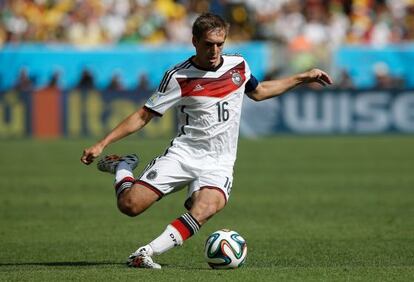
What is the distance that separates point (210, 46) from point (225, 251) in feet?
5.82

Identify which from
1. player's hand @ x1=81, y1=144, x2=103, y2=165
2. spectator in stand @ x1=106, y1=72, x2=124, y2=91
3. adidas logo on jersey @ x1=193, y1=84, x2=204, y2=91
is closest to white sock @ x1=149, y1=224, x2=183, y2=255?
player's hand @ x1=81, y1=144, x2=103, y2=165

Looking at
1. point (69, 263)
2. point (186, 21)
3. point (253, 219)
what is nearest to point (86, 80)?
point (186, 21)

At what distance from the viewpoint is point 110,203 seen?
15.9m

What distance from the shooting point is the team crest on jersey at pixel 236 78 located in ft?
31.6

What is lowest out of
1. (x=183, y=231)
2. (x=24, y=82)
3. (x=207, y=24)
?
(x=24, y=82)

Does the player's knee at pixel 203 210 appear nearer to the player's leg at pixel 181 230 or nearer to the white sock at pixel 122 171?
the player's leg at pixel 181 230

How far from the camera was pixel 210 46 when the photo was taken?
30.3 ft

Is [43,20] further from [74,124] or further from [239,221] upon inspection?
[239,221]

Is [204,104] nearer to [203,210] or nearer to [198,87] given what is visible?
[198,87]

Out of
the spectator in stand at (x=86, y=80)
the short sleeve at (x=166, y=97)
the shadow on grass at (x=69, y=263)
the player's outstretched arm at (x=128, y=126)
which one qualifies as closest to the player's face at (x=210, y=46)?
the short sleeve at (x=166, y=97)

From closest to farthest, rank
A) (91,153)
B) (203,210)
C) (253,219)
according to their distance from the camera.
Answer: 1. (91,153)
2. (203,210)
3. (253,219)

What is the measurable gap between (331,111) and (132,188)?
718 inches

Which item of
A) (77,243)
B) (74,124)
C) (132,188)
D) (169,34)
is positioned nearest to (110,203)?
(77,243)

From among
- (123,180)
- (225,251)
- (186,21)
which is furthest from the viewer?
(186,21)
